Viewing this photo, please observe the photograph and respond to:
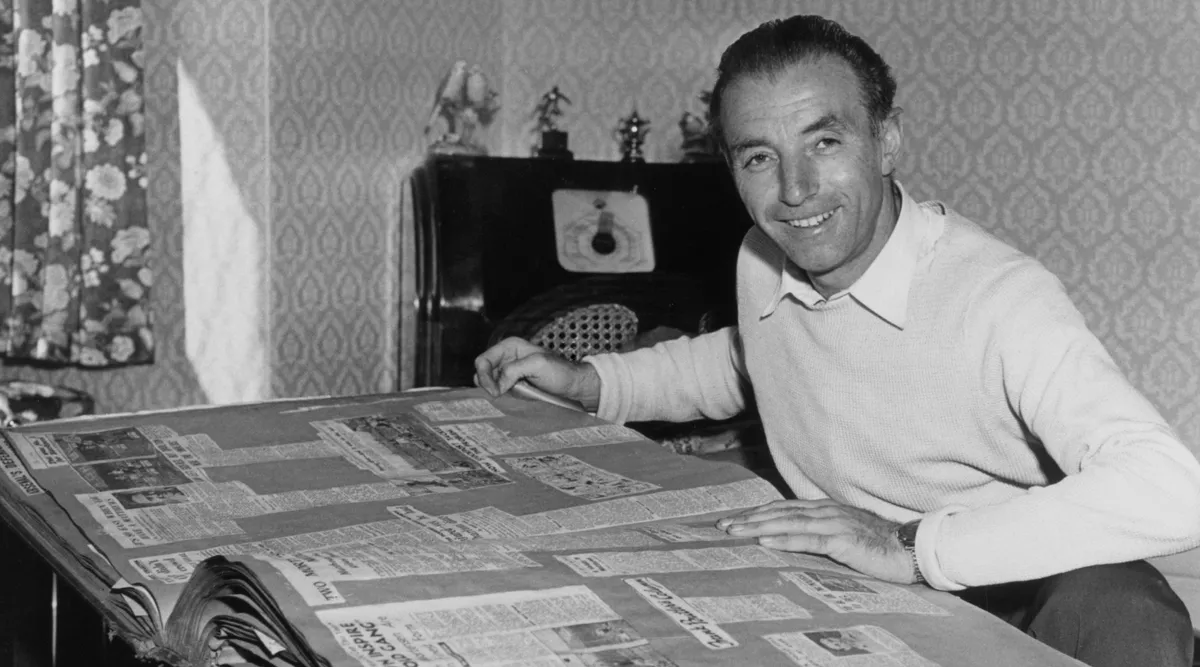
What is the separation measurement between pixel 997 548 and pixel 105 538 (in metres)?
0.79

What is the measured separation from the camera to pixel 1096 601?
1.09 meters

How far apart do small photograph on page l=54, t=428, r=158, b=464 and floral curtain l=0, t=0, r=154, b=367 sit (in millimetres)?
2053

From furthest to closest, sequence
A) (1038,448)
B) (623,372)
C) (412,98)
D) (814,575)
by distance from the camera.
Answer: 1. (412,98)
2. (623,372)
3. (1038,448)
4. (814,575)

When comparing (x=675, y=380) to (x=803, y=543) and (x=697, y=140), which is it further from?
(x=697, y=140)

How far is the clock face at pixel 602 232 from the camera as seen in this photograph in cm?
354

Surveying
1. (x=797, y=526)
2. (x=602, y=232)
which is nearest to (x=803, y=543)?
(x=797, y=526)

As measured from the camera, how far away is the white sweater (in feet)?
3.61

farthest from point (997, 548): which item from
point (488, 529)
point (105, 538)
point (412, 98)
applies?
point (412, 98)

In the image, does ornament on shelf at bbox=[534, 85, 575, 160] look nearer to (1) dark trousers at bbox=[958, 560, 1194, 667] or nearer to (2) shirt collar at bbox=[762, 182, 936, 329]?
(2) shirt collar at bbox=[762, 182, 936, 329]

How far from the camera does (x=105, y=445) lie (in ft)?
4.66

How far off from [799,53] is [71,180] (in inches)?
97.6

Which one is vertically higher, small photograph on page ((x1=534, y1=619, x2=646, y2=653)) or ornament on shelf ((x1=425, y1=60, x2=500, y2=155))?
ornament on shelf ((x1=425, y1=60, x2=500, y2=155))

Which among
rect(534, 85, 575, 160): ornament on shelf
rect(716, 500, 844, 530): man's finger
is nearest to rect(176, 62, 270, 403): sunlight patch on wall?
rect(534, 85, 575, 160): ornament on shelf

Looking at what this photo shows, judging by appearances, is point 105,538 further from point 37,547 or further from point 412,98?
point 412,98
